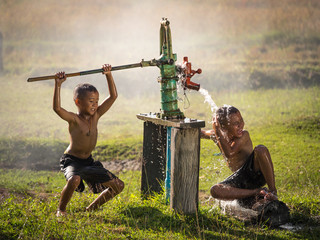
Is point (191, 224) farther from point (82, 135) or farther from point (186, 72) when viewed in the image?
point (186, 72)

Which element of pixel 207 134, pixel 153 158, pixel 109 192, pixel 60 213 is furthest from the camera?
pixel 153 158

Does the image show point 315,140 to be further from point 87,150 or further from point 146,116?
point 87,150

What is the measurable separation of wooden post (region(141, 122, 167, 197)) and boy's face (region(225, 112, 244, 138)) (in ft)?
2.66

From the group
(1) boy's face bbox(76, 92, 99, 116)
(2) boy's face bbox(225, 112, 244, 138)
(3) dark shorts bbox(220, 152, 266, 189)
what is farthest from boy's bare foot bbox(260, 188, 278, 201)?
(1) boy's face bbox(76, 92, 99, 116)

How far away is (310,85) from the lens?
41.3 ft

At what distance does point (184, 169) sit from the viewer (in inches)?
170

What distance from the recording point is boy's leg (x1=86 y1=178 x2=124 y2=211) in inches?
179

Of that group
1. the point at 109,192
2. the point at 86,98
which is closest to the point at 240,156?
the point at 109,192

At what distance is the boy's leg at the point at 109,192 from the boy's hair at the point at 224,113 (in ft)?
4.18

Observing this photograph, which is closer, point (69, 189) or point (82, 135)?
point (69, 189)

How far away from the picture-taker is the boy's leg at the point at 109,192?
Answer: 455 cm

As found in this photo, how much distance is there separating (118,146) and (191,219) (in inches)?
172

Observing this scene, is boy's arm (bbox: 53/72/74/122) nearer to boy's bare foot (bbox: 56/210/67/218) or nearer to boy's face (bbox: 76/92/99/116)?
boy's face (bbox: 76/92/99/116)

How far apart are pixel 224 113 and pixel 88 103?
4.77ft
